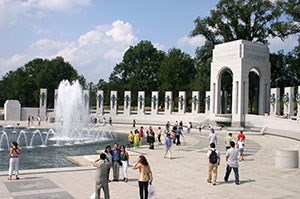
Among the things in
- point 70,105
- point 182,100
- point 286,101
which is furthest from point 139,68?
point 286,101

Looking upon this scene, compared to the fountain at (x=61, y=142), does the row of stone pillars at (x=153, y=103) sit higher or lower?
higher

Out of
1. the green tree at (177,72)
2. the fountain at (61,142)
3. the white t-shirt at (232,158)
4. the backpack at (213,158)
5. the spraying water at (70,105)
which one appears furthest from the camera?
the green tree at (177,72)

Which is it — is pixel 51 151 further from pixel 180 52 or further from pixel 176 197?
pixel 180 52

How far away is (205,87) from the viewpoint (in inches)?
2421

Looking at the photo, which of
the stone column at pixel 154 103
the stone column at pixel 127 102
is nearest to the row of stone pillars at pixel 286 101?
the stone column at pixel 154 103

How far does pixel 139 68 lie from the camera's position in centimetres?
8356

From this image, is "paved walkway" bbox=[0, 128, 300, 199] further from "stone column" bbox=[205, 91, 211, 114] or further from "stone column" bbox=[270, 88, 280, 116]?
"stone column" bbox=[205, 91, 211, 114]

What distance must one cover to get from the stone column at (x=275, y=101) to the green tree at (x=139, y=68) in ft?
128

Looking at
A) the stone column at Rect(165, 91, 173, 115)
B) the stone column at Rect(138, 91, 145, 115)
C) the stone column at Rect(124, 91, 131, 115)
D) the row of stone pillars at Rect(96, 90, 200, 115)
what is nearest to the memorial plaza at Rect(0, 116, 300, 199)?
the row of stone pillars at Rect(96, 90, 200, 115)

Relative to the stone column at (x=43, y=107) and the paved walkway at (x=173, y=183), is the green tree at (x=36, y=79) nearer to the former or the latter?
the stone column at (x=43, y=107)

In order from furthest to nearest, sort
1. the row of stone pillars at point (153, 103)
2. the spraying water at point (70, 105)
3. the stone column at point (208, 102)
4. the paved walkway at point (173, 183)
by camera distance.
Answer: the row of stone pillars at point (153, 103), the stone column at point (208, 102), the spraying water at point (70, 105), the paved walkway at point (173, 183)

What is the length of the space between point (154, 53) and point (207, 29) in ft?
97.3

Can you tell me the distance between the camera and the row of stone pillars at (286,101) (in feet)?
127

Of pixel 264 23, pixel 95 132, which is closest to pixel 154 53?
pixel 264 23
